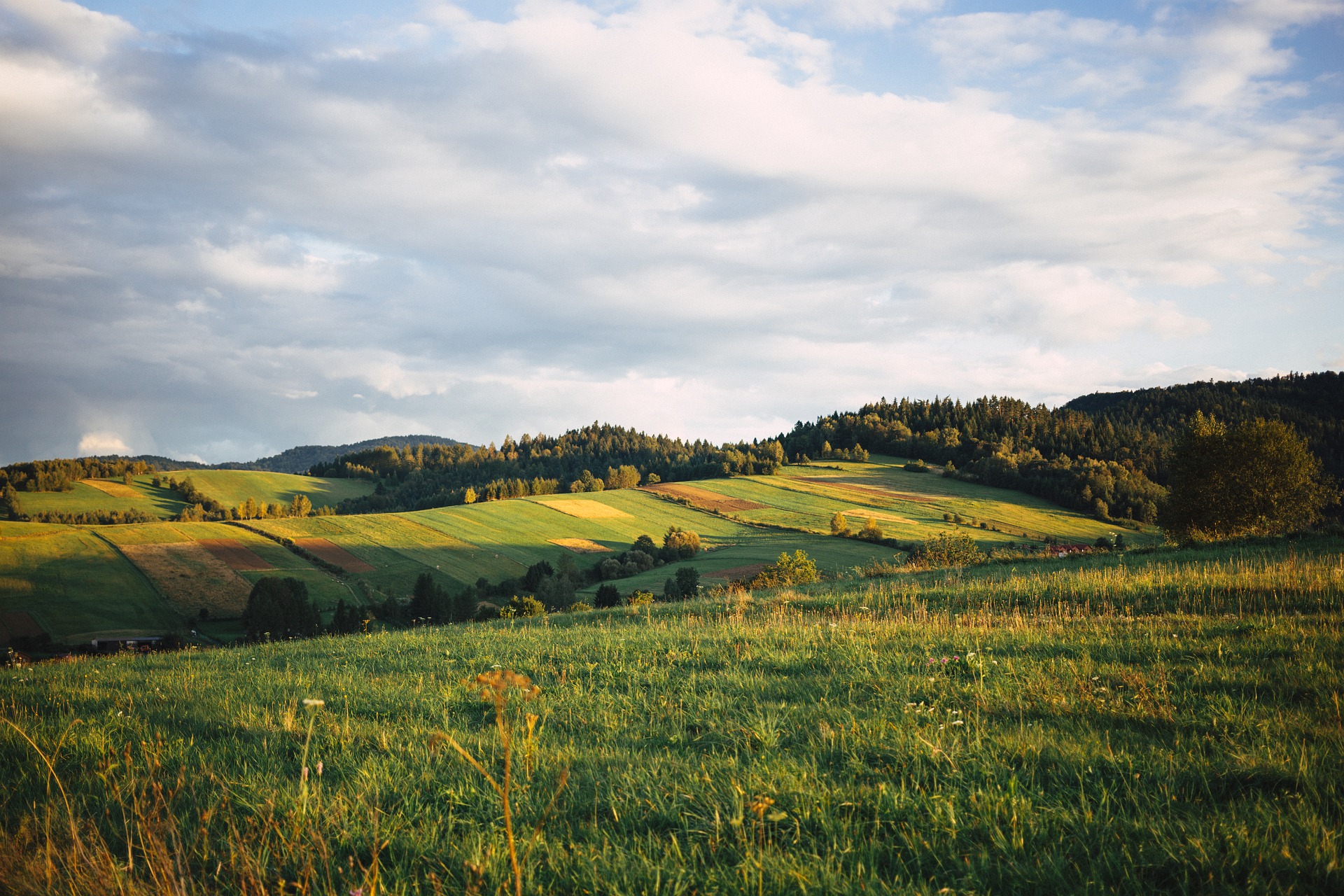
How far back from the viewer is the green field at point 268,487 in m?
127

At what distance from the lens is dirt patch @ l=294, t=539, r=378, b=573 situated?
77500mm

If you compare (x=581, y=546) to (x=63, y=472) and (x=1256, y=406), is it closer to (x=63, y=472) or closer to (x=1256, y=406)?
(x=63, y=472)

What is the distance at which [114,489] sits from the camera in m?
119

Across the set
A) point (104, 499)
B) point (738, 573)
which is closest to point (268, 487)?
point (104, 499)

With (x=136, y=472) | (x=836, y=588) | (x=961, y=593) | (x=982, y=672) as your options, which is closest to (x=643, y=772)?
(x=982, y=672)

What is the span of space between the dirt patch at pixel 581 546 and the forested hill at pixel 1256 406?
125 metres

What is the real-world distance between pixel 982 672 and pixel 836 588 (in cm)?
1414

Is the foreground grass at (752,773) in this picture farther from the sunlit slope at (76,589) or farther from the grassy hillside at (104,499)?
the grassy hillside at (104,499)

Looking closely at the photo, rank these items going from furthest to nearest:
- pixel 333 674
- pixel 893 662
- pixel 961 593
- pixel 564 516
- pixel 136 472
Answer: pixel 136 472 → pixel 564 516 → pixel 961 593 → pixel 333 674 → pixel 893 662

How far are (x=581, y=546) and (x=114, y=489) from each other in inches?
3838

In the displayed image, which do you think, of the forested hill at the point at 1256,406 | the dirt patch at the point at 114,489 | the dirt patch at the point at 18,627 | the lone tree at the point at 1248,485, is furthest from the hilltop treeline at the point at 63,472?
the forested hill at the point at 1256,406

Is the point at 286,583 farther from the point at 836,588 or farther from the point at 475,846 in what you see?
the point at 475,846

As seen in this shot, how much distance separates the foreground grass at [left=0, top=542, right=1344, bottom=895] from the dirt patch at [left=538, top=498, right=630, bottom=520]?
96.3 meters

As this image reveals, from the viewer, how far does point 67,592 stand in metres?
61.9
